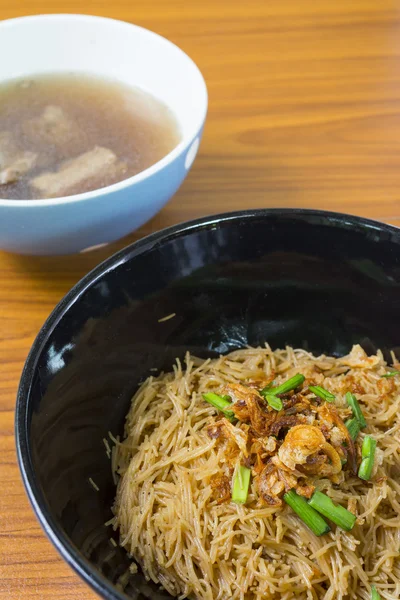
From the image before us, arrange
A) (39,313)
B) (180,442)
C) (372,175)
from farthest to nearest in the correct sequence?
(372,175) → (39,313) → (180,442)

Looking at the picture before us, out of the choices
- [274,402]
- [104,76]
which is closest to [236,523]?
[274,402]

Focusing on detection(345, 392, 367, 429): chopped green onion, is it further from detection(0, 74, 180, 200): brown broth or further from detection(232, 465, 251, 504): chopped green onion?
detection(0, 74, 180, 200): brown broth

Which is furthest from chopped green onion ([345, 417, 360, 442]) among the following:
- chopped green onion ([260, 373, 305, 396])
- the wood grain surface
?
the wood grain surface

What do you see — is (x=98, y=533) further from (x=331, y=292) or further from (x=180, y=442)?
(x=331, y=292)

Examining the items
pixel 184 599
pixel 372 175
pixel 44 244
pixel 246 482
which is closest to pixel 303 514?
pixel 246 482

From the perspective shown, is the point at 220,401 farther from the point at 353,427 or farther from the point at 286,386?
the point at 353,427

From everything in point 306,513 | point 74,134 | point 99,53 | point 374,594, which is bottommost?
point 374,594

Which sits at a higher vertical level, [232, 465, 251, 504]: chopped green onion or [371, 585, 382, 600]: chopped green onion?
[232, 465, 251, 504]: chopped green onion
